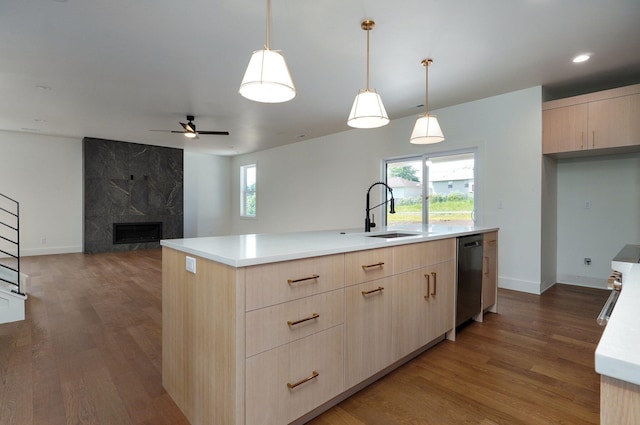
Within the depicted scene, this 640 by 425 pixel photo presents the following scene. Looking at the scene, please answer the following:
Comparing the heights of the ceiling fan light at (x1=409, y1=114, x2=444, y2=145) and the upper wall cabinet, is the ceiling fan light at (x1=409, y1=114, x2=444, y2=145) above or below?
below

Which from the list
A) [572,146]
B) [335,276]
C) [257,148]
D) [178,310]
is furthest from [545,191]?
[257,148]

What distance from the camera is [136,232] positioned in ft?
24.9

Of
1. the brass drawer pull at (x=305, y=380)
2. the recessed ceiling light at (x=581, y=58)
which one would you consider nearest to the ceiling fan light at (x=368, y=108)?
the brass drawer pull at (x=305, y=380)

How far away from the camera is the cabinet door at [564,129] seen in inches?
144

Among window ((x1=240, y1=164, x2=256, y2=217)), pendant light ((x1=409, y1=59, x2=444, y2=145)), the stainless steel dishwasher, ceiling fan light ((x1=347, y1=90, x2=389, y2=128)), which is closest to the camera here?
ceiling fan light ((x1=347, y1=90, x2=389, y2=128))

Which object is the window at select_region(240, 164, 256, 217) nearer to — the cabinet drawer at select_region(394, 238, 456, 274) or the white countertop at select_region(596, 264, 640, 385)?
A: the cabinet drawer at select_region(394, 238, 456, 274)

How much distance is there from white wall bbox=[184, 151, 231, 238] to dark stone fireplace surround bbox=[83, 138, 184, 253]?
0.75m

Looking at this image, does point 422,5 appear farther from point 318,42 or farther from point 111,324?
point 111,324

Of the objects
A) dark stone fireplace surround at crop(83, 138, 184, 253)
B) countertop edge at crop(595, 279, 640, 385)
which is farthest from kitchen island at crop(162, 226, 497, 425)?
dark stone fireplace surround at crop(83, 138, 184, 253)

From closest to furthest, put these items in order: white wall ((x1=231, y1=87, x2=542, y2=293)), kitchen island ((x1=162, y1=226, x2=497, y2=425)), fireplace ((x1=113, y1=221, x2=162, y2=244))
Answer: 1. kitchen island ((x1=162, y1=226, x2=497, y2=425))
2. white wall ((x1=231, y1=87, x2=542, y2=293))
3. fireplace ((x1=113, y1=221, x2=162, y2=244))

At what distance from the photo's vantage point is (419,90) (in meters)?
4.03

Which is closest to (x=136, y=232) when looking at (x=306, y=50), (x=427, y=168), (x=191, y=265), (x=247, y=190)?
(x=247, y=190)

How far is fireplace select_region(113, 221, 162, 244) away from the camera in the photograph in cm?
729

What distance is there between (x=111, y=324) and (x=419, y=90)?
4343 mm
